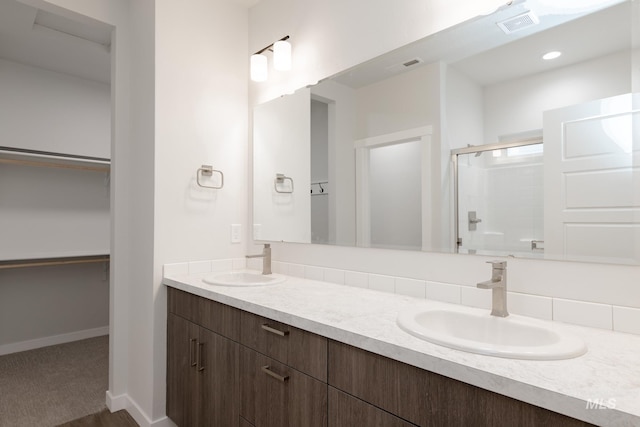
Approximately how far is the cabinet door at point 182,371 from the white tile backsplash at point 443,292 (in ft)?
3.74

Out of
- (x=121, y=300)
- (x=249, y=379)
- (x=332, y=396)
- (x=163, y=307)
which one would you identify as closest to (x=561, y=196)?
(x=332, y=396)

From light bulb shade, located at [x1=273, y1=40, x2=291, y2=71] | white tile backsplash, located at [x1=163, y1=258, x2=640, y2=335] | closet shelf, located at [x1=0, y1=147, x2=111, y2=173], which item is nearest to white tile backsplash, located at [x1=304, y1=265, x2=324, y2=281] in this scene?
white tile backsplash, located at [x1=163, y1=258, x2=640, y2=335]

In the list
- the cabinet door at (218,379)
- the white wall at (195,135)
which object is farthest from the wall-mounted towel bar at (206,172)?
the cabinet door at (218,379)

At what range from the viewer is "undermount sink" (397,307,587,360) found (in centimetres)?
82

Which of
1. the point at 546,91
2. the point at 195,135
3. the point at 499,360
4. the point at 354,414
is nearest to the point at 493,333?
the point at 499,360

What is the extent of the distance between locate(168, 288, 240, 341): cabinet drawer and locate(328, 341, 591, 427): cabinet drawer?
0.60 meters

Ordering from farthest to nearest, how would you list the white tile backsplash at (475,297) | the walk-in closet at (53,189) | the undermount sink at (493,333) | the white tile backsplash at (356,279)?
the walk-in closet at (53,189) → the white tile backsplash at (356,279) → the white tile backsplash at (475,297) → the undermount sink at (493,333)

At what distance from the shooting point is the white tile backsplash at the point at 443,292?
4.52 ft

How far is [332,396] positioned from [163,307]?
Answer: 134 centimetres

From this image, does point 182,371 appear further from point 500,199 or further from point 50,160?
point 50,160

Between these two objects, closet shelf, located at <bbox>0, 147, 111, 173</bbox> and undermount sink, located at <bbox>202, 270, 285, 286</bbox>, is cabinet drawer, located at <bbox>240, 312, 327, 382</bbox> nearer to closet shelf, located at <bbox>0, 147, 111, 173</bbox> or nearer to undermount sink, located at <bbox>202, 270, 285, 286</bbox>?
Result: undermount sink, located at <bbox>202, 270, 285, 286</bbox>

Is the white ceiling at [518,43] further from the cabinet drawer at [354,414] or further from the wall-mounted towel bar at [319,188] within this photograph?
the cabinet drawer at [354,414]

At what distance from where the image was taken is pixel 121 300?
88.8 inches
